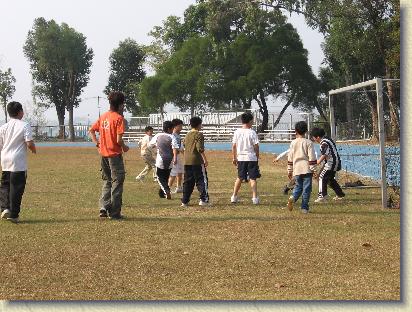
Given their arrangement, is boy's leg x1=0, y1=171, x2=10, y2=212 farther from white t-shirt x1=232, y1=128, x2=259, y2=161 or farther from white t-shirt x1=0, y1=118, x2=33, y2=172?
white t-shirt x1=232, y1=128, x2=259, y2=161

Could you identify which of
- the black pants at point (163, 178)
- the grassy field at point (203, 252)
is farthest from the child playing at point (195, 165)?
the black pants at point (163, 178)

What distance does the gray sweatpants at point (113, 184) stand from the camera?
10.7 metres

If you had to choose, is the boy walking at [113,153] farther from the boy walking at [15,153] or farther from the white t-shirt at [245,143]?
the white t-shirt at [245,143]

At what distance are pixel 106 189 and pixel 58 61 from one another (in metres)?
57.9

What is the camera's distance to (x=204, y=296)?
592 cm

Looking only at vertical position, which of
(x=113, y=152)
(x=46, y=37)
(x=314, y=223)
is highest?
(x=46, y=37)

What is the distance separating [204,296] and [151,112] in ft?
197

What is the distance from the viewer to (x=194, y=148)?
12.5m

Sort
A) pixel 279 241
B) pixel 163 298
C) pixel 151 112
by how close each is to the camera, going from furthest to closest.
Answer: pixel 151 112 → pixel 279 241 → pixel 163 298

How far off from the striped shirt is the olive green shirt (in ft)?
6.98

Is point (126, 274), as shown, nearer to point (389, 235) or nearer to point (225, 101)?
point (389, 235)

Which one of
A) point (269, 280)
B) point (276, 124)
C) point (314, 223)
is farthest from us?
point (276, 124)

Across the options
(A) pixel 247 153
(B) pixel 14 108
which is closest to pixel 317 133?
(A) pixel 247 153

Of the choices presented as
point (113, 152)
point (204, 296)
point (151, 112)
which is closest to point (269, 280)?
point (204, 296)
